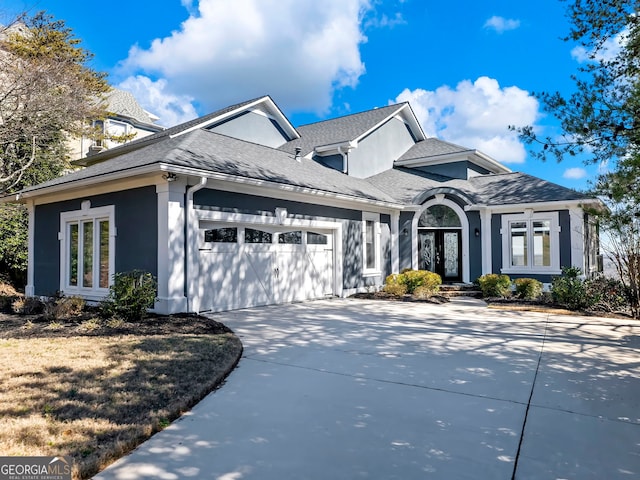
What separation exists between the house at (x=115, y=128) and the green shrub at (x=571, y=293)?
22.4 m

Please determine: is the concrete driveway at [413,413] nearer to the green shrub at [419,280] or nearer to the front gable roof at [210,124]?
the green shrub at [419,280]

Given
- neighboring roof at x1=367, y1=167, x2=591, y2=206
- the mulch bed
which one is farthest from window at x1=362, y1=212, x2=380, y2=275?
the mulch bed

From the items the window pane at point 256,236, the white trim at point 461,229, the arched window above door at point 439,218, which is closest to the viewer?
the window pane at point 256,236

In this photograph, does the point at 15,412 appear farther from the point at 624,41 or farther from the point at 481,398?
the point at 624,41

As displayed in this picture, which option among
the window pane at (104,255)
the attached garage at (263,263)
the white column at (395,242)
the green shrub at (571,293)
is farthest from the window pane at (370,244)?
the window pane at (104,255)

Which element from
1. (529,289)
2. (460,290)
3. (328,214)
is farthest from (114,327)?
(529,289)

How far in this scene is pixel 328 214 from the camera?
13125 mm

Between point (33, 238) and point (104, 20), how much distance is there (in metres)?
9.35

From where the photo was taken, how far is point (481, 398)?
14.3 ft

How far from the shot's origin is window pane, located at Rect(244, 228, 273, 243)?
10812mm

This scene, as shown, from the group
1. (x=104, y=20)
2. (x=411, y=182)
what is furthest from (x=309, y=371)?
(x=104, y=20)

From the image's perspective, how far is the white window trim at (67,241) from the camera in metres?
10.2

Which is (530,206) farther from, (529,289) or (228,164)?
(228,164)

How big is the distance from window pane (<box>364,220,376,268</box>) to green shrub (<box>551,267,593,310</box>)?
225 inches
